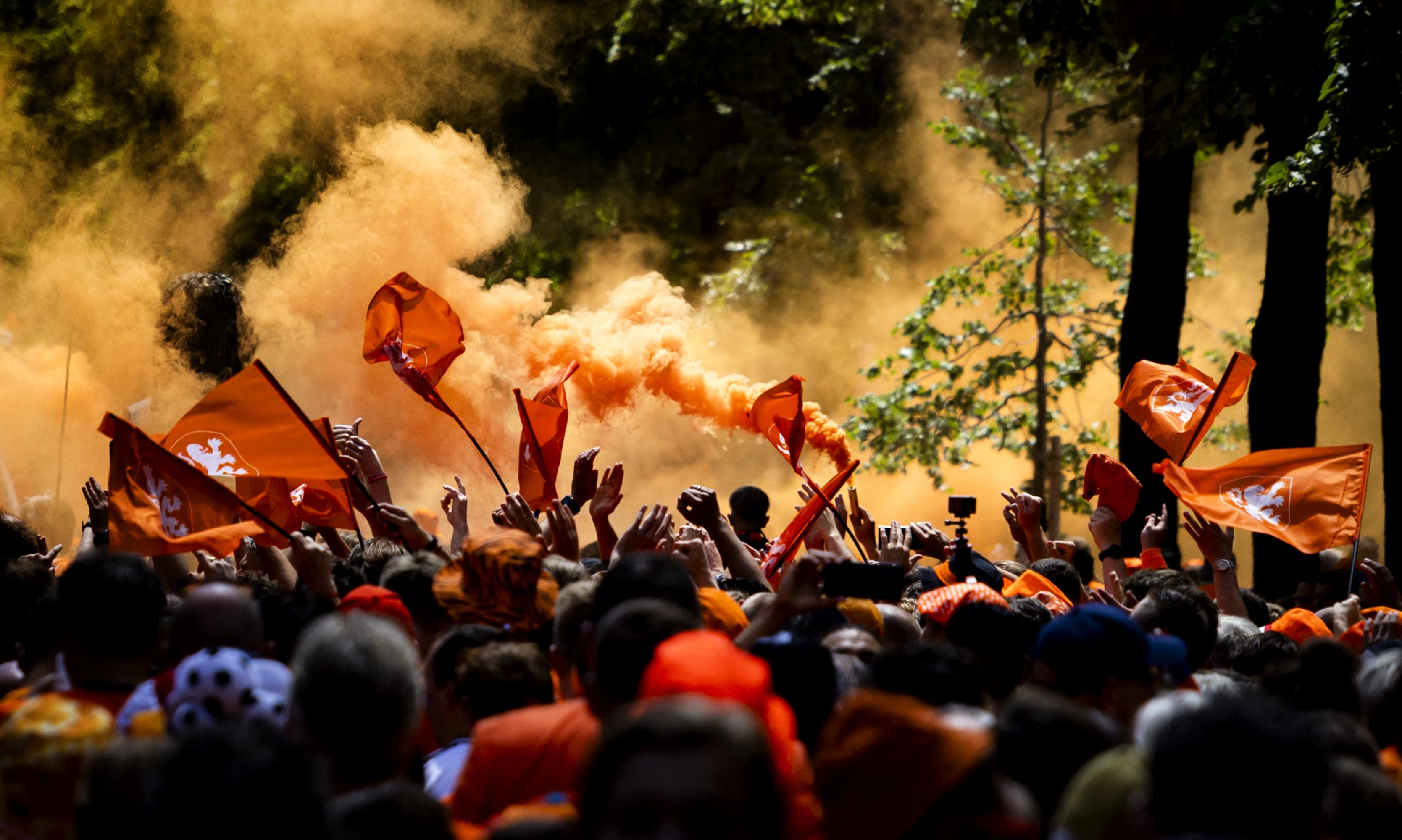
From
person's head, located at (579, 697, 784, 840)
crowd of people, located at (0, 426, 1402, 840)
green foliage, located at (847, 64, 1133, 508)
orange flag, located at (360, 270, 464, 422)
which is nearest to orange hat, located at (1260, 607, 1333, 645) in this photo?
crowd of people, located at (0, 426, 1402, 840)

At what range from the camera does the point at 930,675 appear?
11.3 feet

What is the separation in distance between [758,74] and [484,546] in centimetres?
1397

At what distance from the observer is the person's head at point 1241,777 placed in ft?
8.11

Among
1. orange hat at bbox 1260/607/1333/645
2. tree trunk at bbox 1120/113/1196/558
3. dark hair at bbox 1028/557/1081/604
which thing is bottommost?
orange hat at bbox 1260/607/1333/645

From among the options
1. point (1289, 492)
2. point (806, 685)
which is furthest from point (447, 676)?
point (1289, 492)

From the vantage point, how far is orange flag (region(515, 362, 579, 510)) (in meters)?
8.07

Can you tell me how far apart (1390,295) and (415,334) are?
662 cm

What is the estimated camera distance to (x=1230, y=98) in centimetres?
891

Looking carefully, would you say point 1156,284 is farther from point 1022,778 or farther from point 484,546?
point 1022,778

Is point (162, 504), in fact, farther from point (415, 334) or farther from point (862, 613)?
point (862, 613)

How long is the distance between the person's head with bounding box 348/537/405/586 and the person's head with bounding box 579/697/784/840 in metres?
3.29

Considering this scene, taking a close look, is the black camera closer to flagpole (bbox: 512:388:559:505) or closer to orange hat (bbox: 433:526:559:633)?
flagpole (bbox: 512:388:559:505)

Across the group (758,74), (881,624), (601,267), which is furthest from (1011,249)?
(881,624)

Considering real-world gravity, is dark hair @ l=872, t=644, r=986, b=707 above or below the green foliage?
below
